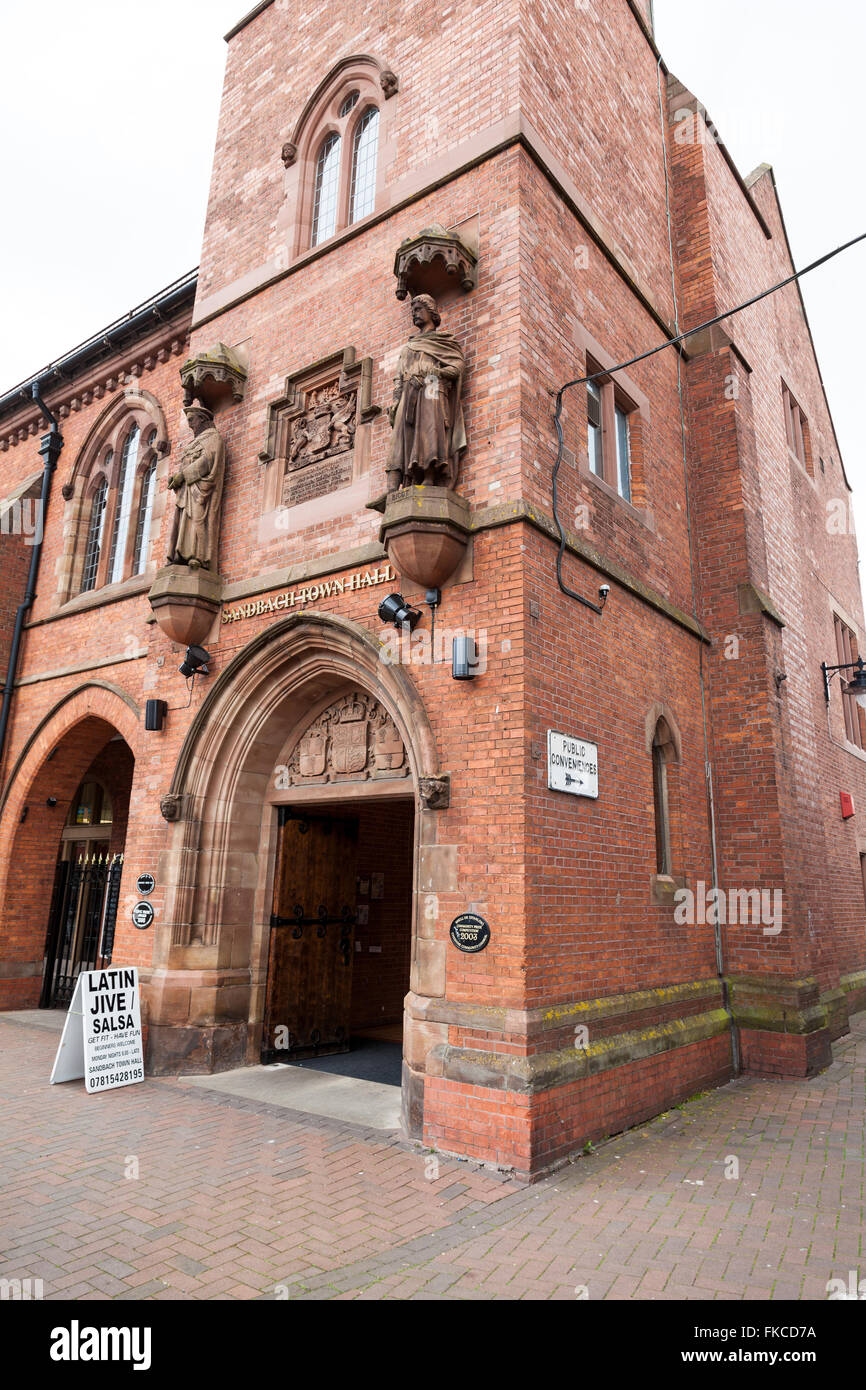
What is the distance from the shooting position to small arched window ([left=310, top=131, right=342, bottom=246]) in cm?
978

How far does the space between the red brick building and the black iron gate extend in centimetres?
12

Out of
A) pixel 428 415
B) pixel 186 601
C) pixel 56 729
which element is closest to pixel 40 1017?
pixel 56 729

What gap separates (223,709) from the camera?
28.7 ft

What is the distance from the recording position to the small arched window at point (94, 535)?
13414 mm

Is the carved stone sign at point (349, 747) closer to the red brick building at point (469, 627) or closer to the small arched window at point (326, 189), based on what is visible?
the red brick building at point (469, 627)

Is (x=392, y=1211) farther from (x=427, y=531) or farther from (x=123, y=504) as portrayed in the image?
(x=123, y=504)

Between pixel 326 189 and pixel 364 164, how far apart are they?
1.96 ft

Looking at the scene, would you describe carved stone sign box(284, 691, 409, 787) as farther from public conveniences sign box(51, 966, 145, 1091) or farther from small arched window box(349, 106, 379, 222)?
small arched window box(349, 106, 379, 222)

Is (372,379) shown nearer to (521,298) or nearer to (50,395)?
(521,298)

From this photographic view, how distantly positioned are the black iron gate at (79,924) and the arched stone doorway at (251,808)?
16.7 ft

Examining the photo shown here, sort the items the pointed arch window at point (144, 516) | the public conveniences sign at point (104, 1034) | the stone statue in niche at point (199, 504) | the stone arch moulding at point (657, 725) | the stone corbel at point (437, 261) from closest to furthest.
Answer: the stone corbel at point (437, 261) → the public conveniences sign at point (104, 1034) → the stone arch moulding at point (657, 725) → the stone statue in niche at point (199, 504) → the pointed arch window at point (144, 516)

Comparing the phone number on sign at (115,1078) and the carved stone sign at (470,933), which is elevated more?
the carved stone sign at (470,933)

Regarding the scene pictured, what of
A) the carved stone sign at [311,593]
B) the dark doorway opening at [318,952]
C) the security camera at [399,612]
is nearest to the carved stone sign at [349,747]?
the dark doorway opening at [318,952]

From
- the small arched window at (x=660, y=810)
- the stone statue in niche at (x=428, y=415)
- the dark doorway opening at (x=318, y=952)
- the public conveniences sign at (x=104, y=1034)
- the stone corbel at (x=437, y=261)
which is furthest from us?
the dark doorway opening at (x=318, y=952)
